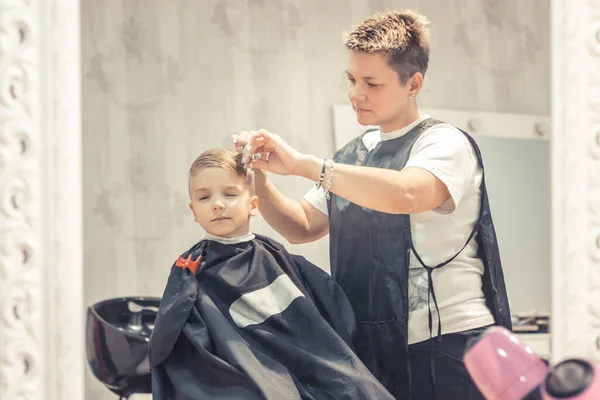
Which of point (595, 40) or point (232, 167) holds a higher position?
point (595, 40)

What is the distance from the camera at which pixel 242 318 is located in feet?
5.04

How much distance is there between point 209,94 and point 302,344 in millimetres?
714

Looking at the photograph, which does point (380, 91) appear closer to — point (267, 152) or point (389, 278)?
point (267, 152)

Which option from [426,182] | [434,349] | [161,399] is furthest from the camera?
[434,349]

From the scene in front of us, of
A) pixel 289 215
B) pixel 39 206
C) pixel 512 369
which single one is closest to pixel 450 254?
pixel 289 215

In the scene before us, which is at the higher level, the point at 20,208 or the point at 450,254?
the point at 20,208

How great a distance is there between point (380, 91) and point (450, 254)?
16.6 inches

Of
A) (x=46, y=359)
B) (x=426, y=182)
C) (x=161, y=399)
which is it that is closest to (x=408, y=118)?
(x=426, y=182)

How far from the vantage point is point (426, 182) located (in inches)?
61.2

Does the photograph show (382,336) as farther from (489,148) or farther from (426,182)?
(489,148)

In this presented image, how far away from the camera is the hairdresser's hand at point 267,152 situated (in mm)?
1549

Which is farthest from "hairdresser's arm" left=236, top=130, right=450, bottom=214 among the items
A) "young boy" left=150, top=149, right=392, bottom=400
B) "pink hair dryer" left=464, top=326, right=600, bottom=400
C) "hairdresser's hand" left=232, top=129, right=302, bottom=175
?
"pink hair dryer" left=464, top=326, right=600, bottom=400

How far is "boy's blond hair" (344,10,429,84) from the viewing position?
1723mm

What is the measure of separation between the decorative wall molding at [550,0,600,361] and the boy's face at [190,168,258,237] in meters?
0.86
